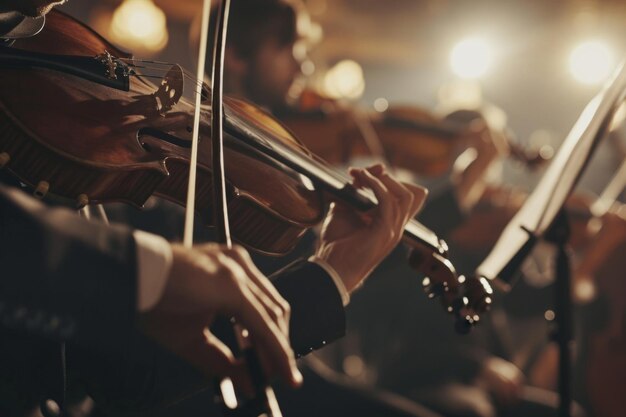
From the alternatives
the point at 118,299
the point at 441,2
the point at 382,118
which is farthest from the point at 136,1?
the point at 118,299

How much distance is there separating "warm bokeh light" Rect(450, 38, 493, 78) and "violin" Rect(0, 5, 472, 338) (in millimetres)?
6140

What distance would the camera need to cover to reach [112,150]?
2.27 ft

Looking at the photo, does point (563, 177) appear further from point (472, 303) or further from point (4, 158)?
point (4, 158)

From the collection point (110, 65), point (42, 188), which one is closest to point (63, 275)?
→ point (42, 188)

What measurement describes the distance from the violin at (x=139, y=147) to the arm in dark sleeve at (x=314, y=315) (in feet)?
0.24

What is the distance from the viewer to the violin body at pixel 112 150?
643 millimetres

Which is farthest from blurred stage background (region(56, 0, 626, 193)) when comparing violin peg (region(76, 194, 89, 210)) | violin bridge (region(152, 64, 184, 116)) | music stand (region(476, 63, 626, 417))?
violin peg (region(76, 194, 89, 210))

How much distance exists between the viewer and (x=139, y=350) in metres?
0.76

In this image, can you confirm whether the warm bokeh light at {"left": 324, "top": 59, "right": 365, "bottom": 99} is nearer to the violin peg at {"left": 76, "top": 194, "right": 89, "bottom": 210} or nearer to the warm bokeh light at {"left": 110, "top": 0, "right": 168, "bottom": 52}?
the warm bokeh light at {"left": 110, "top": 0, "right": 168, "bottom": 52}

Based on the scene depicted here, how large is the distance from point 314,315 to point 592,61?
639 centimetres

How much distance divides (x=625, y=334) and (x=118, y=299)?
6.29 ft

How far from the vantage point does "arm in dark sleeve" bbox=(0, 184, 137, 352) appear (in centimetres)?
44

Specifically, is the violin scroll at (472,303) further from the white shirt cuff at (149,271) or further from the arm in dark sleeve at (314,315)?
the white shirt cuff at (149,271)

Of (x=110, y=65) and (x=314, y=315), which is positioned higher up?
(x=110, y=65)
